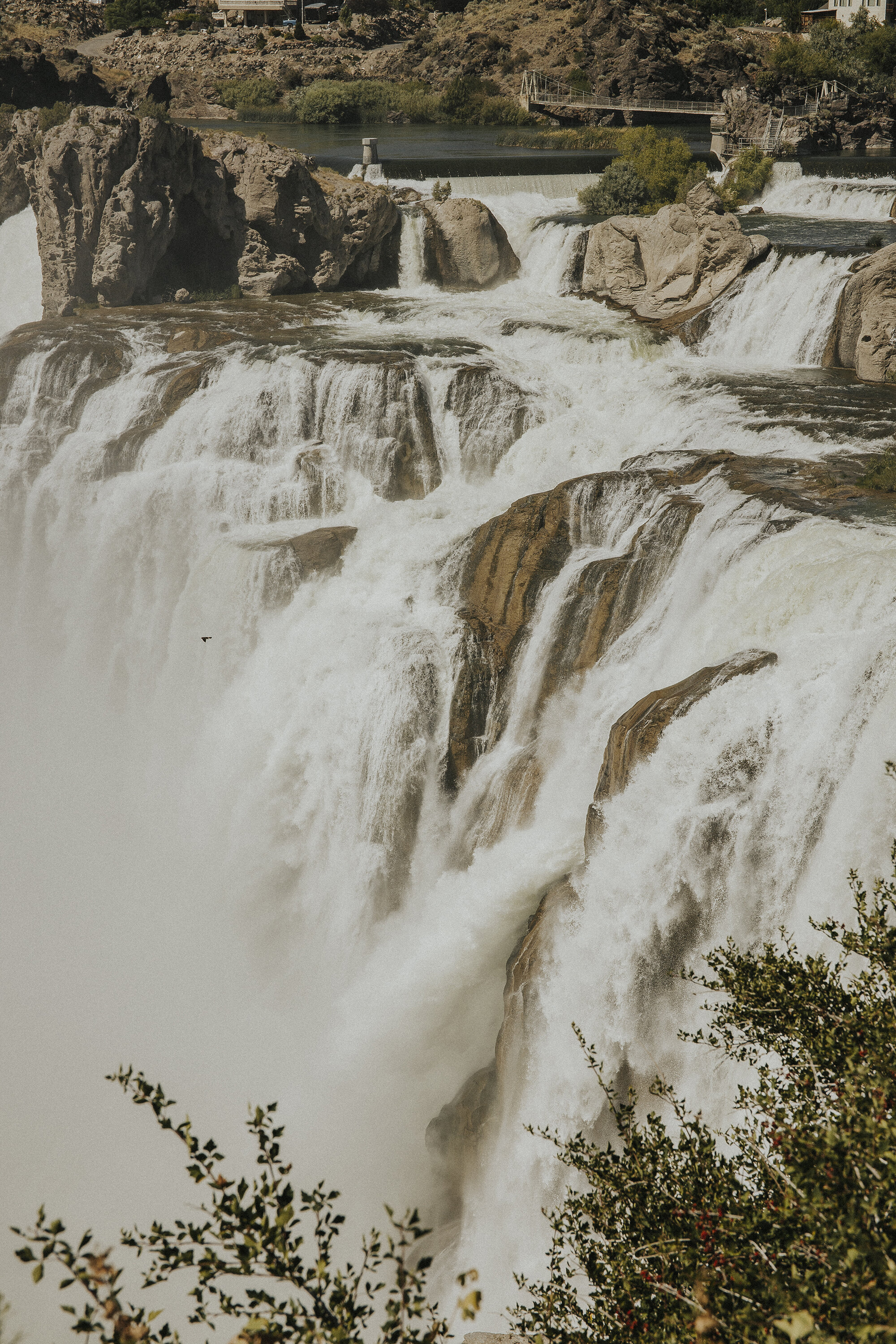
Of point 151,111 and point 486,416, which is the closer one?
point 486,416

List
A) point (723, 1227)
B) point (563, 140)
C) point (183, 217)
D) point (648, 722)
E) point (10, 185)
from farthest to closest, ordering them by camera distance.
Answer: point (563, 140) → point (10, 185) → point (183, 217) → point (648, 722) → point (723, 1227)

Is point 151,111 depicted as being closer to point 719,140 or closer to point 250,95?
point 719,140

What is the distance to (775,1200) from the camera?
16.9 ft

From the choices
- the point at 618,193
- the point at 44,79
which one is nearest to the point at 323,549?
the point at 618,193

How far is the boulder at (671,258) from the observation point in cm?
2538

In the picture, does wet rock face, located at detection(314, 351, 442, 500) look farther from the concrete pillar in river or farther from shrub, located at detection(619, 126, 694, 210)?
the concrete pillar in river

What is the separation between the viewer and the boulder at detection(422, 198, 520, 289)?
1220 inches

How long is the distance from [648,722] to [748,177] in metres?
31.2

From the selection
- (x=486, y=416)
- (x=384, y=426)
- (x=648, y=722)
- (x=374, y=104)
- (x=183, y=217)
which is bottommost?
(x=648, y=722)

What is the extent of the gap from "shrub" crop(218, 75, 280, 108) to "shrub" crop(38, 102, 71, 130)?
35326 millimetres

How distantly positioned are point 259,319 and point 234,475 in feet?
27.8

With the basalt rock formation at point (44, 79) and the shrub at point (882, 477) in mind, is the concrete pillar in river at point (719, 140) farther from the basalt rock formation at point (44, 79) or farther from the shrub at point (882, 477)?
the basalt rock formation at point (44, 79)

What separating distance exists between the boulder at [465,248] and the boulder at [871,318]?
12.4 m

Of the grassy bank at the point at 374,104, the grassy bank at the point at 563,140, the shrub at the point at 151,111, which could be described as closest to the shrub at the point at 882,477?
the shrub at the point at 151,111
